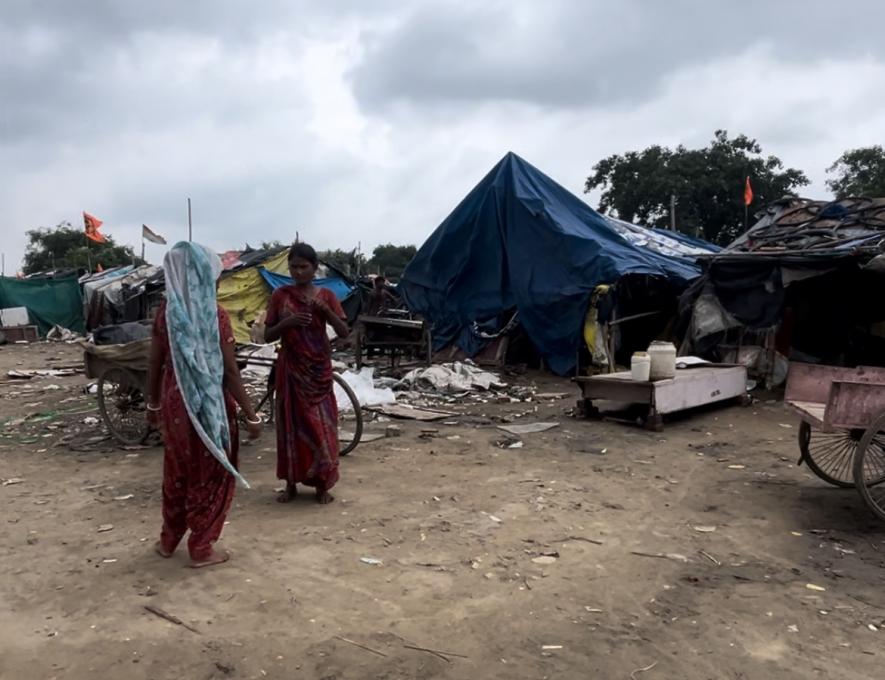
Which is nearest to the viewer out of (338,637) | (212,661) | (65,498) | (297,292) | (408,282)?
(212,661)

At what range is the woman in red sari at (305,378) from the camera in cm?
440

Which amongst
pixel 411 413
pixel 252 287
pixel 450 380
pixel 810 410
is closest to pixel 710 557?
pixel 810 410

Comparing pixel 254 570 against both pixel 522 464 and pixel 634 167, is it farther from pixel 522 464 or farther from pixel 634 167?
pixel 634 167

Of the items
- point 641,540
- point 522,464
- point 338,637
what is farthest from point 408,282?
point 338,637

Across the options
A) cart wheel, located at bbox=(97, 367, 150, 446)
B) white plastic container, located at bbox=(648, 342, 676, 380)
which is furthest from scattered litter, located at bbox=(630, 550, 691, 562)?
cart wheel, located at bbox=(97, 367, 150, 446)

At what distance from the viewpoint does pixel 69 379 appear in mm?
11852

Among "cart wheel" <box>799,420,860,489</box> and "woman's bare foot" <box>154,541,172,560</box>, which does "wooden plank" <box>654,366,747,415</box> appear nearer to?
"cart wheel" <box>799,420,860,489</box>

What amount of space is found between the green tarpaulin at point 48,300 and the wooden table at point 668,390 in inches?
860

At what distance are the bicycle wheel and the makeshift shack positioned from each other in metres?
5.48

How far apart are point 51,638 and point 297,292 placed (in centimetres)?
234

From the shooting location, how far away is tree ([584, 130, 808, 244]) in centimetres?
3058

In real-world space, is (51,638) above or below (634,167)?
below

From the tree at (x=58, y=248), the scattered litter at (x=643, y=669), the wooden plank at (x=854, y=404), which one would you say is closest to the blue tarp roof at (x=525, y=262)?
the wooden plank at (x=854, y=404)

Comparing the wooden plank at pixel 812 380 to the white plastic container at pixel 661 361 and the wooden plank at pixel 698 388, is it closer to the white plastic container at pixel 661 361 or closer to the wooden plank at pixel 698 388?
the wooden plank at pixel 698 388
